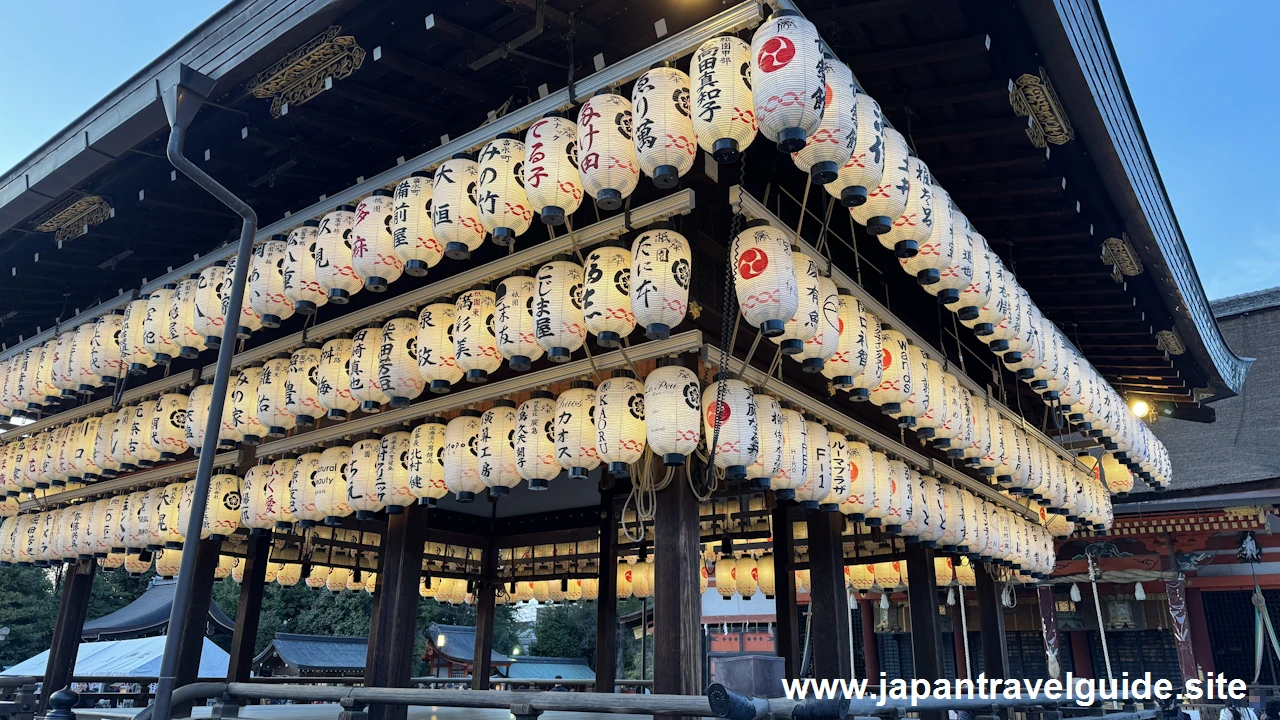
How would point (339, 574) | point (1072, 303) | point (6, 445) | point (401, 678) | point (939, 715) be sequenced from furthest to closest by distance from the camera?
point (339, 574) < point (6, 445) < point (1072, 303) < point (939, 715) < point (401, 678)

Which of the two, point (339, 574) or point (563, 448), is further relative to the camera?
point (339, 574)

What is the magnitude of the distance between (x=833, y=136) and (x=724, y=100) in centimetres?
68

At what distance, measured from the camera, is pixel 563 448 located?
6.15 metres

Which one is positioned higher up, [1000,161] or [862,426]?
[1000,161]

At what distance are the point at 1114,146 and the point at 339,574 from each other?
555 inches

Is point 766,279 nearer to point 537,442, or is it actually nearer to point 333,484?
point 537,442

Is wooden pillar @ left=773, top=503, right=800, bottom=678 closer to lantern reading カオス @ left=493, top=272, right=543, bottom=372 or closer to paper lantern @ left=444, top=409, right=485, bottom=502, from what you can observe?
paper lantern @ left=444, top=409, right=485, bottom=502

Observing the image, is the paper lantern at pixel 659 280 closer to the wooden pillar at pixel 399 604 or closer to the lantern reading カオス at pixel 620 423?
the lantern reading カオス at pixel 620 423

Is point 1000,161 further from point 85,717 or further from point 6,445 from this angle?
point 6,445

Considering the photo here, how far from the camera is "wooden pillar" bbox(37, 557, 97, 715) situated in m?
10.8

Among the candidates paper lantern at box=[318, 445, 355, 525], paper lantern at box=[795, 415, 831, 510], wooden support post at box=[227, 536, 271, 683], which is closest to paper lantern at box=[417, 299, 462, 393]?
paper lantern at box=[318, 445, 355, 525]

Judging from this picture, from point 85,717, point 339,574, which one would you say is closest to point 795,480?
point 85,717

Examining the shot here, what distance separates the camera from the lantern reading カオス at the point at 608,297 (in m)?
5.59

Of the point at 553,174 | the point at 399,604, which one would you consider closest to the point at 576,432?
the point at 553,174
